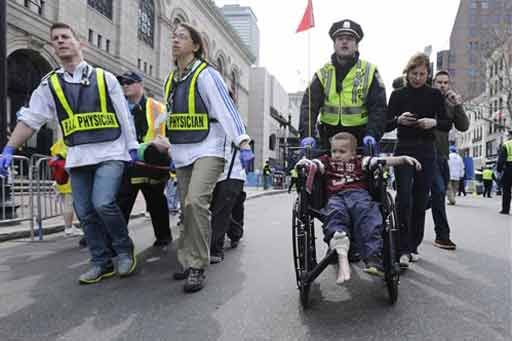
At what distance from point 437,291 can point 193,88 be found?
8.31 ft

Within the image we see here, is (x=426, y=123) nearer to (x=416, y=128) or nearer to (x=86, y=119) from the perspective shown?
(x=416, y=128)

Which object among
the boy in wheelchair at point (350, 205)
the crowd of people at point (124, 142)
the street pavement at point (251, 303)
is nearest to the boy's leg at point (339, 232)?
the boy in wheelchair at point (350, 205)

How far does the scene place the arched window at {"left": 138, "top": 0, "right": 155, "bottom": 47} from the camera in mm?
32125

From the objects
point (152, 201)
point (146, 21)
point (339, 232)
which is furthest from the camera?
point (146, 21)

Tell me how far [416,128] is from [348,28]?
4.03 ft

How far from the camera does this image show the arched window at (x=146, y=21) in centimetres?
3212

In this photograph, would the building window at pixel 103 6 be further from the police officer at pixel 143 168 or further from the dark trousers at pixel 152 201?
the dark trousers at pixel 152 201

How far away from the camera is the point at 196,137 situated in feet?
12.8

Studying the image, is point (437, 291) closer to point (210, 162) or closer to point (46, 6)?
point (210, 162)

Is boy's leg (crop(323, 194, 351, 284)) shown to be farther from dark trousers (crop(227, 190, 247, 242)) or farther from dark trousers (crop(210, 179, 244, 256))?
dark trousers (crop(227, 190, 247, 242))

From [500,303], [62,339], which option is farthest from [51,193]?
[500,303]

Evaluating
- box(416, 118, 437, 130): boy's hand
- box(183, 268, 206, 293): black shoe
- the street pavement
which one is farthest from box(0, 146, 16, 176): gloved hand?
box(416, 118, 437, 130): boy's hand

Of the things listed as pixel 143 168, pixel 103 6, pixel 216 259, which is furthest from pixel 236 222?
pixel 103 6

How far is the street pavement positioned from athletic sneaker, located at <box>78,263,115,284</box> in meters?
0.09
